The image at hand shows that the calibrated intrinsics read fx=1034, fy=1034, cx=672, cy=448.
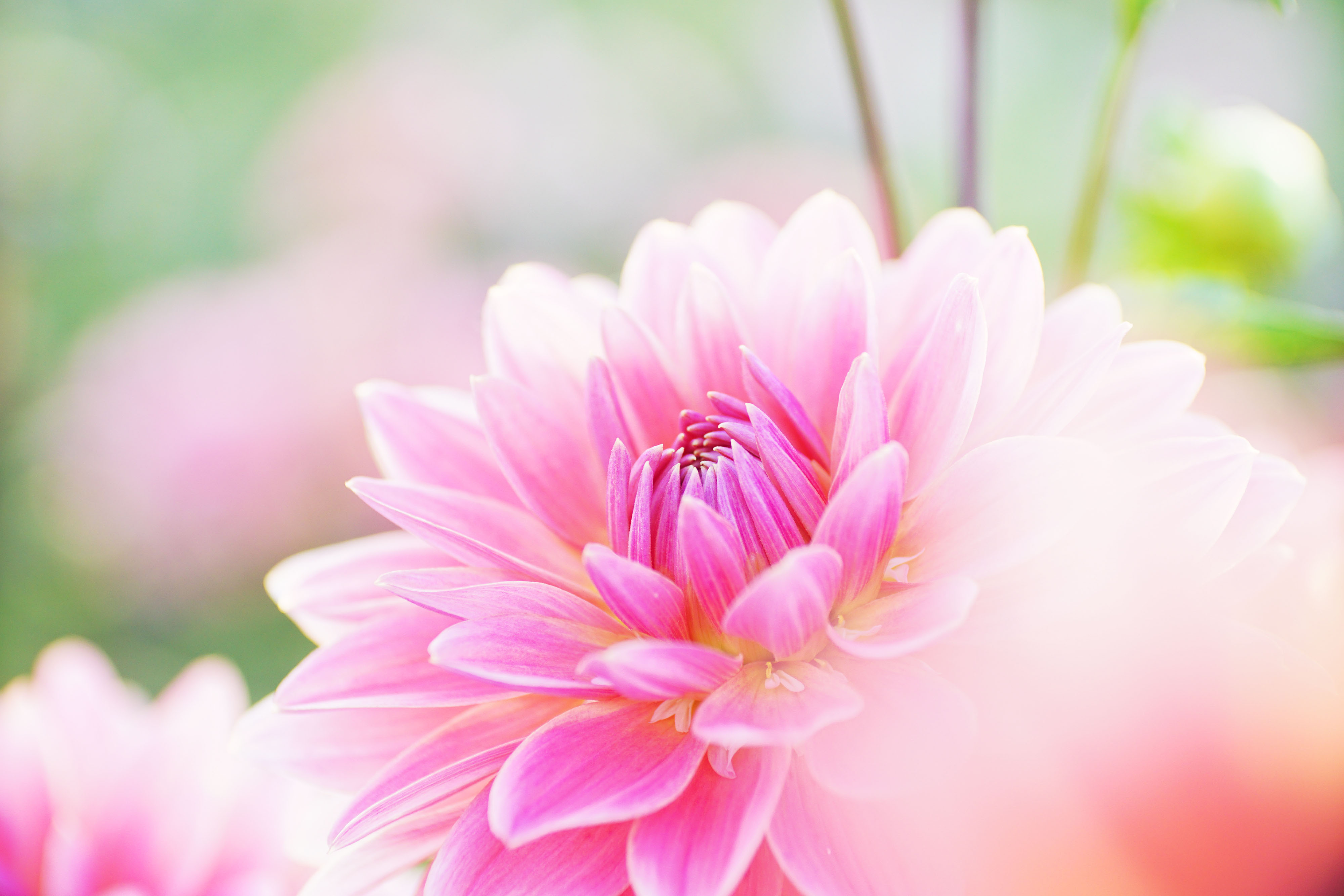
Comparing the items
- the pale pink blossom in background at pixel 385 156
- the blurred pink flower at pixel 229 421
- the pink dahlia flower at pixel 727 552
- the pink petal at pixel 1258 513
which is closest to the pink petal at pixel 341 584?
the pink dahlia flower at pixel 727 552

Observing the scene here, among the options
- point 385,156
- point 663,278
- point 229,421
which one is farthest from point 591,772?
point 385,156

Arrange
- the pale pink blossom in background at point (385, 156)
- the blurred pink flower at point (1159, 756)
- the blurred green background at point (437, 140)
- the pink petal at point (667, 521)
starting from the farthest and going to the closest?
the pale pink blossom in background at point (385, 156)
the blurred green background at point (437, 140)
the pink petal at point (667, 521)
the blurred pink flower at point (1159, 756)

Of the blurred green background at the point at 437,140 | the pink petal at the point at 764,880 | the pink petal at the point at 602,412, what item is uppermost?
the blurred green background at the point at 437,140

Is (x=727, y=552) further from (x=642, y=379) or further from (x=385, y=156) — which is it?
(x=385, y=156)

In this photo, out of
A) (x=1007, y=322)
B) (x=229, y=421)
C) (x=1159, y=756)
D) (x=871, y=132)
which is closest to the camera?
(x=1159, y=756)

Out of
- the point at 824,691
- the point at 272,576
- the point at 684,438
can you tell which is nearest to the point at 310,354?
the point at 272,576

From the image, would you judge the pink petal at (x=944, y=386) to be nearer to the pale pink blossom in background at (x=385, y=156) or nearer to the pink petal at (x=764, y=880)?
the pink petal at (x=764, y=880)
